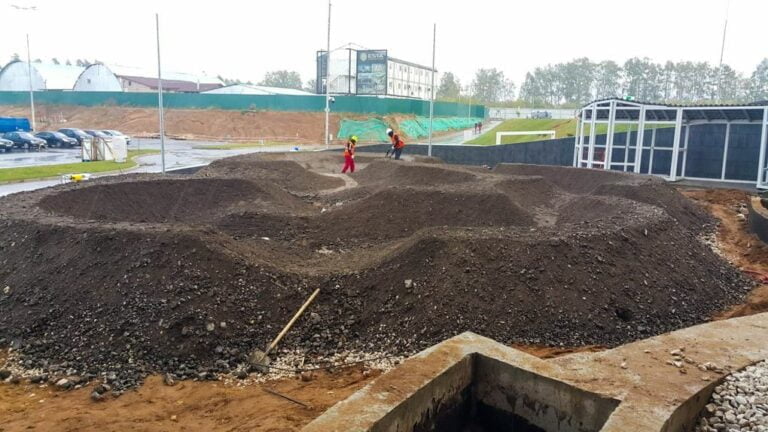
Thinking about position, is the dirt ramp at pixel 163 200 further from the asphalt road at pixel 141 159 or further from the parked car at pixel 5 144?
the parked car at pixel 5 144

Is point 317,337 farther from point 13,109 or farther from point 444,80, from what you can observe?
point 444,80

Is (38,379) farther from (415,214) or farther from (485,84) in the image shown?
(485,84)

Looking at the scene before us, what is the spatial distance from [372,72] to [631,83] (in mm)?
43144

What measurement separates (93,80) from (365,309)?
244 feet

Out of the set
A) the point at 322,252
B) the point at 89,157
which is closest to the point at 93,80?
the point at 89,157

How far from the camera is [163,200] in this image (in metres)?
16.3

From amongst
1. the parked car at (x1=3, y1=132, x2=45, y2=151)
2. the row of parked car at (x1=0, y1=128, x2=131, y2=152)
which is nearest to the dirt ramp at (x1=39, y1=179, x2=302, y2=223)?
the row of parked car at (x1=0, y1=128, x2=131, y2=152)

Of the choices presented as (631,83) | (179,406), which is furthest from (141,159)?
(631,83)

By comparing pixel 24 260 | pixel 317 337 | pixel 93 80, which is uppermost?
pixel 93 80

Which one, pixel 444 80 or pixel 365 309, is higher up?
pixel 444 80

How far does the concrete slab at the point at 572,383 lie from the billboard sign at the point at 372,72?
56679 millimetres

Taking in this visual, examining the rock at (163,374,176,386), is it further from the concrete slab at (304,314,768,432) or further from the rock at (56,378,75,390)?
the concrete slab at (304,314,768,432)

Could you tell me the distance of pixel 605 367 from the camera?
6027 mm

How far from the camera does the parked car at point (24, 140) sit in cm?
3756
